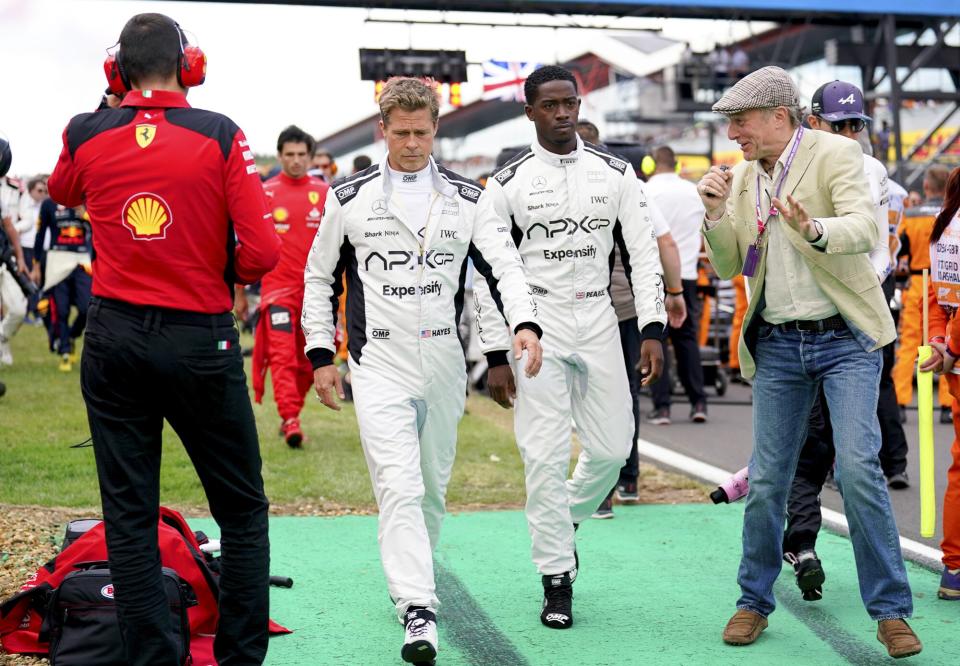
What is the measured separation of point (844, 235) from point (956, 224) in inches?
54.1

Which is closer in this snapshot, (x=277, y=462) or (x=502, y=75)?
(x=277, y=462)

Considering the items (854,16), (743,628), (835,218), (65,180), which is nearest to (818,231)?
(835,218)

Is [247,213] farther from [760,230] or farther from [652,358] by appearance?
[652,358]

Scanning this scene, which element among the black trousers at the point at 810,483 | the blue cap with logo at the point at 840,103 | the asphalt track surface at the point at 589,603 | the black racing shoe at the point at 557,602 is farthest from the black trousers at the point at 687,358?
the black racing shoe at the point at 557,602

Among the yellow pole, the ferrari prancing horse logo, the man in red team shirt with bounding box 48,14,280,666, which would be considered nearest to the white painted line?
the yellow pole

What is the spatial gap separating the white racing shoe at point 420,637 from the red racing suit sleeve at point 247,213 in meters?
1.39

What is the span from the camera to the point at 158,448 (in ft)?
13.7

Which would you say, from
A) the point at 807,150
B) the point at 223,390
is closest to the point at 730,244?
the point at 807,150

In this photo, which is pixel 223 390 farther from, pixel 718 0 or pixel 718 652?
pixel 718 0

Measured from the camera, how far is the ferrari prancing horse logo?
3.93 metres

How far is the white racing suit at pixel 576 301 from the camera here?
215 inches

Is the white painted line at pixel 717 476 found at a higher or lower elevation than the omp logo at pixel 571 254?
lower

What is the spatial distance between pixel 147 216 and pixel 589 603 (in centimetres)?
270

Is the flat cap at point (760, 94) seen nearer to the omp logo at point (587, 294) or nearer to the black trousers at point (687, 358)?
the omp logo at point (587, 294)
